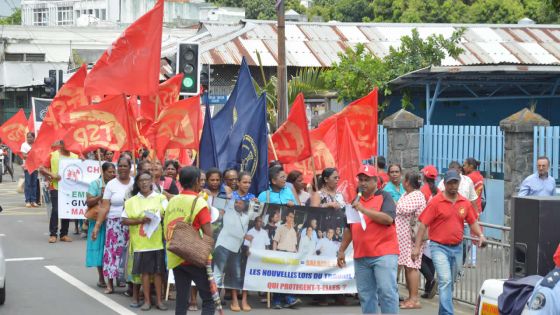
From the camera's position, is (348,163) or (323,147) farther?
(323,147)

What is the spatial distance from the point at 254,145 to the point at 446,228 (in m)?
3.58

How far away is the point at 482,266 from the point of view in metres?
12.8

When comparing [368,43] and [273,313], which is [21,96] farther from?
[273,313]

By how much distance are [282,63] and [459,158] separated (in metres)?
3.73

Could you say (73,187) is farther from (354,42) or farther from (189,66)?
(354,42)

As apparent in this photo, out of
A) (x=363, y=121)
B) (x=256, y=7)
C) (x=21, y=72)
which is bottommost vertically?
(x=363, y=121)

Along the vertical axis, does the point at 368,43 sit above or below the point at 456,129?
above

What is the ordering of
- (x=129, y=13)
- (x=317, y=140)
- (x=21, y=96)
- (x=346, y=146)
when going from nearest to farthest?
(x=346, y=146) < (x=317, y=140) < (x=21, y=96) < (x=129, y=13)

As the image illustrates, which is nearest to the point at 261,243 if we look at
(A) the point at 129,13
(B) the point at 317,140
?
(B) the point at 317,140

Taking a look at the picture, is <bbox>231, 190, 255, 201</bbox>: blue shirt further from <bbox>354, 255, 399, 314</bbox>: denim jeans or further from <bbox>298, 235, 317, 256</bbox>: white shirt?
<bbox>354, 255, 399, 314</bbox>: denim jeans

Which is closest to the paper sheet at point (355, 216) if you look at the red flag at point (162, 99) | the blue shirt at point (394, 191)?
the blue shirt at point (394, 191)

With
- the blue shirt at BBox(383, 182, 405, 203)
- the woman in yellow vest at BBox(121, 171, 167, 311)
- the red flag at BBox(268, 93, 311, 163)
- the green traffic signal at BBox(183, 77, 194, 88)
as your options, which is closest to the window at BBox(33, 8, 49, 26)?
the green traffic signal at BBox(183, 77, 194, 88)

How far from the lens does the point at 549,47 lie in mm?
35469

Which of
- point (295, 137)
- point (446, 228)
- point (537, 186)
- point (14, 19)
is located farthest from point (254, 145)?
point (14, 19)
